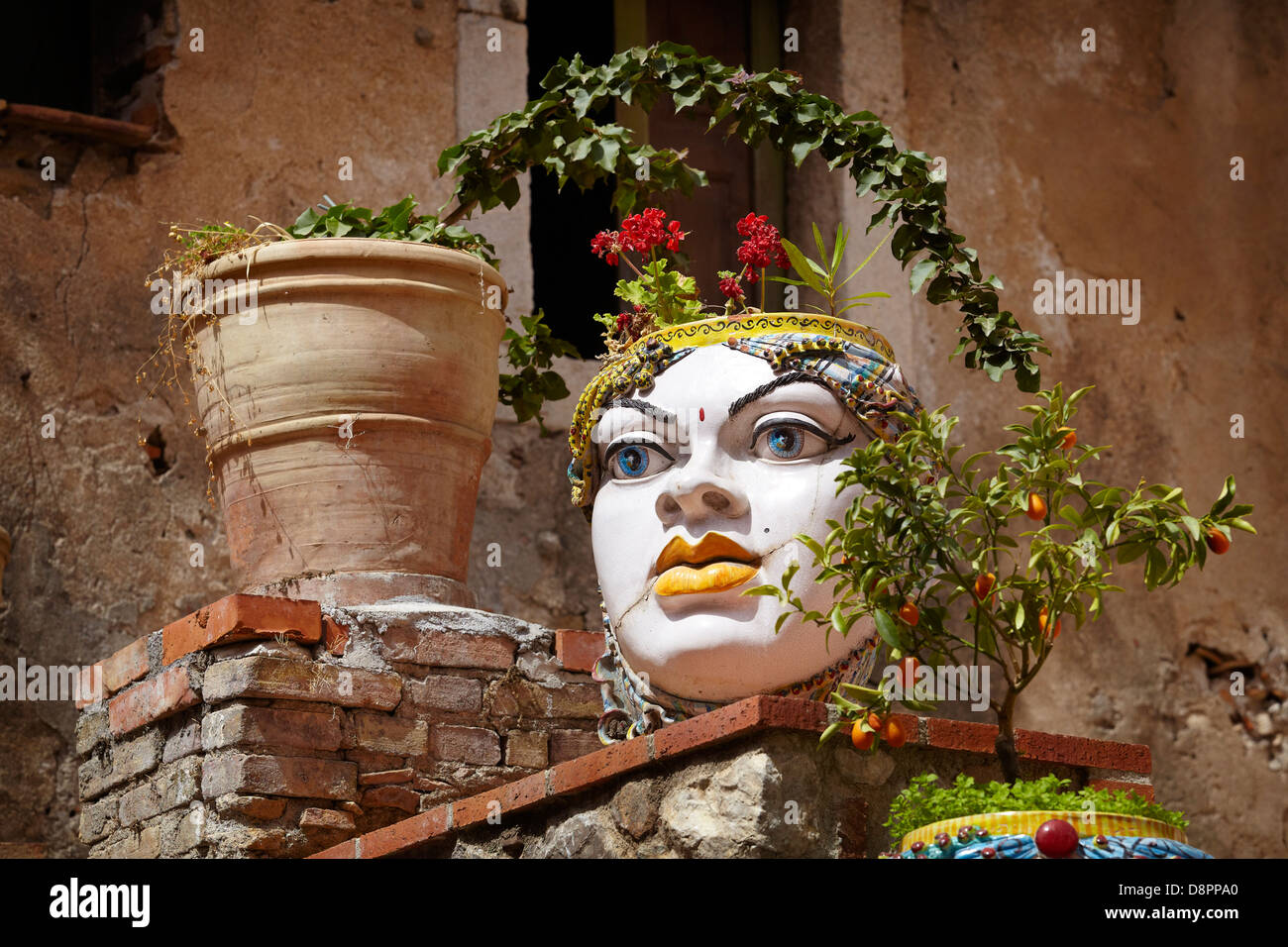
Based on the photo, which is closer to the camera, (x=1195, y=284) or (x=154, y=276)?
(x=154, y=276)

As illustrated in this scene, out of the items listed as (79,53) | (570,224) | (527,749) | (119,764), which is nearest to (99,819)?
(119,764)

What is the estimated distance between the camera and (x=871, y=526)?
301 cm

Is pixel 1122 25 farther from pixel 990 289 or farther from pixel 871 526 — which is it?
pixel 871 526

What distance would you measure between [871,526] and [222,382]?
1.91 m

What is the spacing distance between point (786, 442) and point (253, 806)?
4.27 ft

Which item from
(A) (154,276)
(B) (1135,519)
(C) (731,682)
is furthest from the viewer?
(A) (154,276)

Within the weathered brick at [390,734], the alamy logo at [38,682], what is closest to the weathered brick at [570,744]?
the weathered brick at [390,734]

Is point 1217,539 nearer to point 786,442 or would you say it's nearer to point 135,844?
point 786,442

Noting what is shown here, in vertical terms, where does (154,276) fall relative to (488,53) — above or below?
below

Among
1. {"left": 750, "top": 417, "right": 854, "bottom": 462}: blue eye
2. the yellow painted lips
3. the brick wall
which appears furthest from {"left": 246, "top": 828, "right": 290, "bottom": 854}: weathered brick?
{"left": 750, "top": 417, "right": 854, "bottom": 462}: blue eye

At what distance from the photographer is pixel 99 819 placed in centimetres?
439

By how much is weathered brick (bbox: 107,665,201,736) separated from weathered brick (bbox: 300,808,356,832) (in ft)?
1.17

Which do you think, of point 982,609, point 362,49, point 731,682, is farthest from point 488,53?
point 982,609
